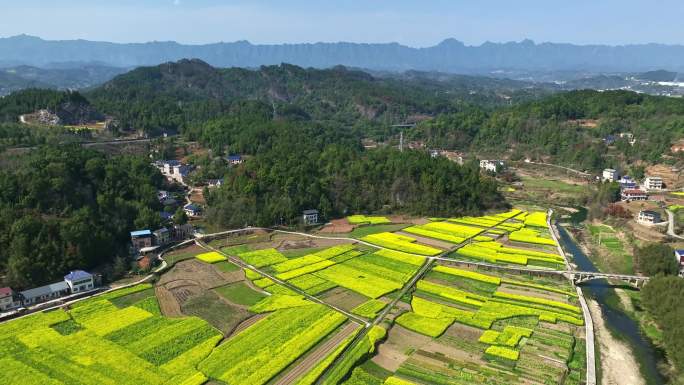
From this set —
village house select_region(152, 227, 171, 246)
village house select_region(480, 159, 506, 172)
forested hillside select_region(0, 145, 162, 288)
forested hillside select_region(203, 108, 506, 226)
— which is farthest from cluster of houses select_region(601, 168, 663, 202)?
forested hillside select_region(0, 145, 162, 288)

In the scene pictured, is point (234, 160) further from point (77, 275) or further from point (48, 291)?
point (48, 291)

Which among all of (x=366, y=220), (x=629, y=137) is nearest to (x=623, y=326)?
(x=366, y=220)

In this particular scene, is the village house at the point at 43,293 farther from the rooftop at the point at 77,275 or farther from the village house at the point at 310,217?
the village house at the point at 310,217

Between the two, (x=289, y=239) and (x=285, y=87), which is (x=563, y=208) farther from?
(x=285, y=87)

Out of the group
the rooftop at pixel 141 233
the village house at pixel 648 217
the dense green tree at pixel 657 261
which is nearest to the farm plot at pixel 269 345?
the rooftop at pixel 141 233

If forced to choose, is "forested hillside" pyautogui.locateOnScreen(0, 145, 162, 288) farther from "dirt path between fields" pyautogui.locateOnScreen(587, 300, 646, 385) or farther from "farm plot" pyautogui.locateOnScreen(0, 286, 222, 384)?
"dirt path between fields" pyautogui.locateOnScreen(587, 300, 646, 385)

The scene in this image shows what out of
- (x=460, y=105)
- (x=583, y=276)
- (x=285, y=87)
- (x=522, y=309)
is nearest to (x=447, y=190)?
(x=583, y=276)
